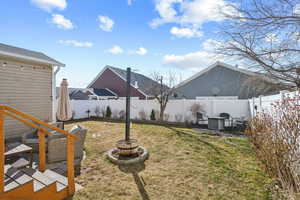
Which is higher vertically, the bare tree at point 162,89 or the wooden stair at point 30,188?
the bare tree at point 162,89

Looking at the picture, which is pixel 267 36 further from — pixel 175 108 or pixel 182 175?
pixel 175 108

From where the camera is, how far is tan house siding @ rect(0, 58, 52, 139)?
5.79 meters

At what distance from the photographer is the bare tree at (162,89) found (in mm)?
11502

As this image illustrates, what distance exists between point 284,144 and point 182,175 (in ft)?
6.82

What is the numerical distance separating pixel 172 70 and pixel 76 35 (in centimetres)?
768

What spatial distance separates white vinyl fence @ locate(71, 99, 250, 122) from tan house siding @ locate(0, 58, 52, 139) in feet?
13.7

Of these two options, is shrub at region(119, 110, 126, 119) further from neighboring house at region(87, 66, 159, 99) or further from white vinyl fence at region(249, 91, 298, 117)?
white vinyl fence at region(249, 91, 298, 117)

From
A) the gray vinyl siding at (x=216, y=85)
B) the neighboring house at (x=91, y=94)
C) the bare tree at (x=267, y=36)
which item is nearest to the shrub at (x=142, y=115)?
the gray vinyl siding at (x=216, y=85)

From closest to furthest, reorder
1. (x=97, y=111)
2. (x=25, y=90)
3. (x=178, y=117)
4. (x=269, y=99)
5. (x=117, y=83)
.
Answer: (x=269, y=99) → (x=25, y=90) → (x=178, y=117) → (x=97, y=111) → (x=117, y=83)

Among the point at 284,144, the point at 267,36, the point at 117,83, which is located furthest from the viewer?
the point at 117,83

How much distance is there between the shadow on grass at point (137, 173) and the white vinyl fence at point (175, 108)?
4.81 m

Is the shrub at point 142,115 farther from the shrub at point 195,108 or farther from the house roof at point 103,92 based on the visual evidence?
the house roof at point 103,92

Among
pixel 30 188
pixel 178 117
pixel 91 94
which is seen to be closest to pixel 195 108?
pixel 178 117

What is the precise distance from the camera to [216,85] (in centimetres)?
1280
